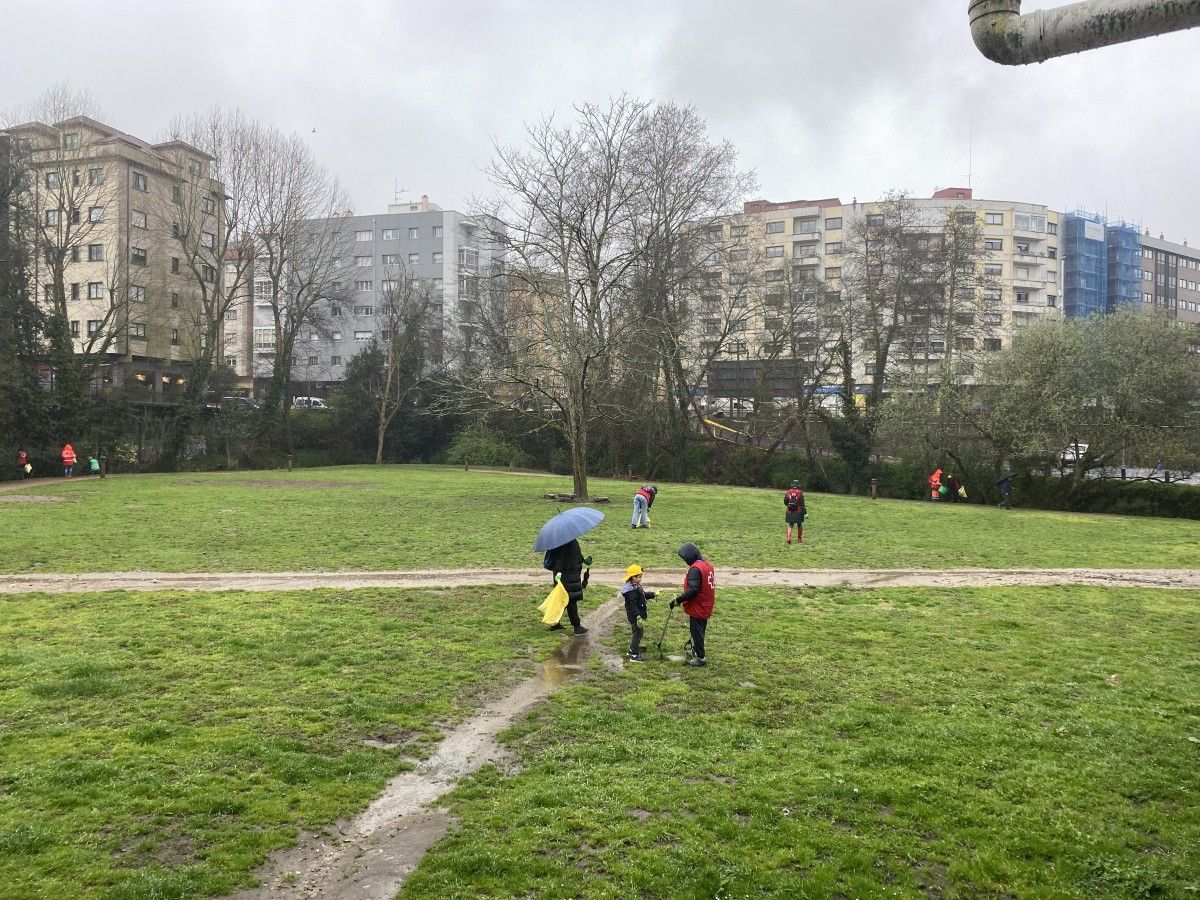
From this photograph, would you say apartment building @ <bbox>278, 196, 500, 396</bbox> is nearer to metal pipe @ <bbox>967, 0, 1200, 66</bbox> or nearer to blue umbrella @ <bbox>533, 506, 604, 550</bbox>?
blue umbrella @ <bbox>533, 506, 604, 550</bbox>

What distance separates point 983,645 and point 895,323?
36.5m

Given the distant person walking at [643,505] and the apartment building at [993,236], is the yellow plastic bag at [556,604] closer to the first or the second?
the distant person walking at [643,505]

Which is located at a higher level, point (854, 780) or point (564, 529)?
point (564, 529)

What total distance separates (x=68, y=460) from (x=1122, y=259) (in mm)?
106450

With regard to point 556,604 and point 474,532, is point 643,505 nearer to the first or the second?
point 474,532

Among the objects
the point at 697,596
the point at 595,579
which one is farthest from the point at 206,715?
the point at 595,579

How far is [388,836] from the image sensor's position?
6.32 m

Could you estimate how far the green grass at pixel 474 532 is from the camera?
62.2 ft

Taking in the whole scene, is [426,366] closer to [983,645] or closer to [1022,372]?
[1022,372]

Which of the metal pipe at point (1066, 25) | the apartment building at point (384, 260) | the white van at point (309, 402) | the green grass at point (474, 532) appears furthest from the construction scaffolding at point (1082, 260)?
the metal pipe at point (1066, 25)

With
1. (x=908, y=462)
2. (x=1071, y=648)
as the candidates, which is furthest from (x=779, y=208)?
(x=1071, y=648)

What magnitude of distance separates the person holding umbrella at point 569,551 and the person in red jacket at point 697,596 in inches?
57.6

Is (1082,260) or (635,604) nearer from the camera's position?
(635,604)

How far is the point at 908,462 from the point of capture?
4294 centimetres
